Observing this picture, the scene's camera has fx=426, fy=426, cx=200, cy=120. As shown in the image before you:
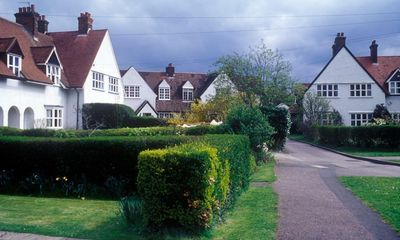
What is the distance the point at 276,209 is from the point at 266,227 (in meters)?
1.90

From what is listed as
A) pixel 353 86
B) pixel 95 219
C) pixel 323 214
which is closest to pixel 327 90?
pixel 353 86

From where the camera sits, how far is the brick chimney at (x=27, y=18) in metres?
35.8

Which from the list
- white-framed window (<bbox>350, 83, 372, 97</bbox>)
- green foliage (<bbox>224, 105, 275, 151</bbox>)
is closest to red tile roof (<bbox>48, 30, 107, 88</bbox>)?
green foliage (<bbox>224, 105, 275, 151</bbox>)

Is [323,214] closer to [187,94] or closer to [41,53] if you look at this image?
[41,53]

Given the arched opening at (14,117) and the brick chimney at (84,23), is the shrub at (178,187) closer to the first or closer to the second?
the arched opening at (14,117)

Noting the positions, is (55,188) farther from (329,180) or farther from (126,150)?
(329,180)

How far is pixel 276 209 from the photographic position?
386 inches

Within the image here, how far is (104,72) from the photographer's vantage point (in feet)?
135

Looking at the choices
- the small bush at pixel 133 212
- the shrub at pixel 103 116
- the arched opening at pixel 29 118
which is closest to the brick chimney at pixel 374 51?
the shrub at pixel 103 116

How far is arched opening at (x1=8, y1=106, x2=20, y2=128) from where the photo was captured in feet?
98.8

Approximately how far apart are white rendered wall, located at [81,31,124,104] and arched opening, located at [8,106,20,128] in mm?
7316

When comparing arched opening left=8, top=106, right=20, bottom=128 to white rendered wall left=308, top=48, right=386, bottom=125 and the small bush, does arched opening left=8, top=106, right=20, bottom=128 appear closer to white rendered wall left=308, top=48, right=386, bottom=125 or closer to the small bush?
the small bush

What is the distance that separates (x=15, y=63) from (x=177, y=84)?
33095mm

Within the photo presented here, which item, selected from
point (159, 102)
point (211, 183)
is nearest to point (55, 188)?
point (211, 183)
